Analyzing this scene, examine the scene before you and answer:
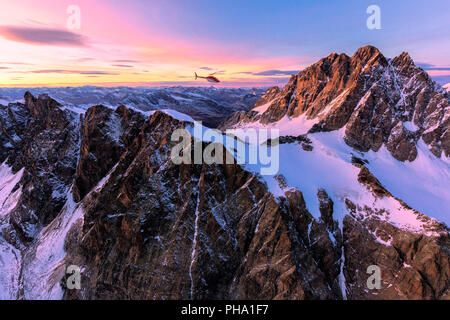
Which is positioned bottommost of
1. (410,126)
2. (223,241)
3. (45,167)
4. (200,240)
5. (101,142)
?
(223,241)

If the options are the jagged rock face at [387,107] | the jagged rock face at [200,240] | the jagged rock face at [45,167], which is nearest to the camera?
the jagged rock face at [200,240]

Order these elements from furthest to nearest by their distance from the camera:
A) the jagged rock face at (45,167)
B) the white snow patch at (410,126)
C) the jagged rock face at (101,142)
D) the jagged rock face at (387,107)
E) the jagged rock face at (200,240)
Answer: the white snow patch at (410,126)
the jagged rock face at (387,107)
the jagged rock face at (45,167)
the jagged rock face at (101,142)
the jagged rock face at (200,240)

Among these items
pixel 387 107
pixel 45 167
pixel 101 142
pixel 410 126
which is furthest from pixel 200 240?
pixel 410 126

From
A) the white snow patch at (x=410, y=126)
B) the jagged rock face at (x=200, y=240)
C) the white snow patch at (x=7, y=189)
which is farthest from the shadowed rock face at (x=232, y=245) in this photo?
the white snow patch at (x=7, y=189)

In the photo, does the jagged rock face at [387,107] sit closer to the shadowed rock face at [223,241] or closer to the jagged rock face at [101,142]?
the shadowed rock face at [223,241]

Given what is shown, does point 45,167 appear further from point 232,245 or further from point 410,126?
point 410,126

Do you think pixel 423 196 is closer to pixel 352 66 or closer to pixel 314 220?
pixel 314 220

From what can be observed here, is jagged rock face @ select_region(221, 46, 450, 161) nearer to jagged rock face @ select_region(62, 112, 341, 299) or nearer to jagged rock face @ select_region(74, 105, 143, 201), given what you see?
jagged rock face @ select_region(62, 112, 341, 299)
